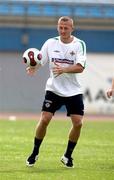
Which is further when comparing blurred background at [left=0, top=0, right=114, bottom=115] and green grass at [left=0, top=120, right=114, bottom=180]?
blurred background at [left=0, top=0, right=114, bottom=115]

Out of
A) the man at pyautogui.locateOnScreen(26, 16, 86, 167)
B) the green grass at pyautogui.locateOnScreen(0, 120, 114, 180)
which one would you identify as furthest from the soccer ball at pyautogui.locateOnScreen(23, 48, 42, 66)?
the green grass at pyautogui.locateOnScreen(0, 120, 114, 180)

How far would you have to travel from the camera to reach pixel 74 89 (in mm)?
10680

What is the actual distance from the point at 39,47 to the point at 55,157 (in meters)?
24.0

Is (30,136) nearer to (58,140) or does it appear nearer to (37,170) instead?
(58,140)

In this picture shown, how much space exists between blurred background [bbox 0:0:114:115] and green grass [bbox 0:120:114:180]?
16530mm

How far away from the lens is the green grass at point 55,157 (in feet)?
32.4

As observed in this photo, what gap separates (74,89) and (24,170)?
1455mm

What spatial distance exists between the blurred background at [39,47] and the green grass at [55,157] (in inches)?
651

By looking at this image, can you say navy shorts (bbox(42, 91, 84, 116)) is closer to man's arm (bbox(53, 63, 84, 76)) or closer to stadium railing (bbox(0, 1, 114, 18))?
man's arm (bbox(53, 63, 84, 76))

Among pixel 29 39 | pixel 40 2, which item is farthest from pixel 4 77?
pixel 40 2

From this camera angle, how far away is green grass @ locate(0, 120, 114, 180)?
987 centimetres

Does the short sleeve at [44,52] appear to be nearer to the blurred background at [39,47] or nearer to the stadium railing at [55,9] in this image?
the blurred background at [39,47]

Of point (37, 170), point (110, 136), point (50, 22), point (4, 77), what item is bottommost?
point (4, 77)

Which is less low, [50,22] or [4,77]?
[50,22]
